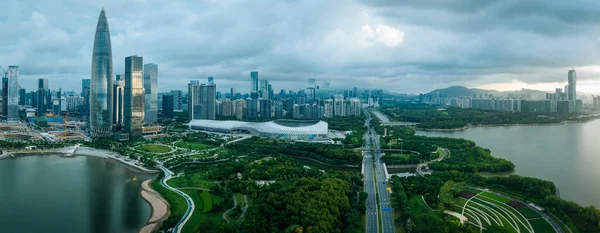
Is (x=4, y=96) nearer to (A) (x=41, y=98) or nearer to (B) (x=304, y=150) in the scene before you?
(A) (x=41, y=98)

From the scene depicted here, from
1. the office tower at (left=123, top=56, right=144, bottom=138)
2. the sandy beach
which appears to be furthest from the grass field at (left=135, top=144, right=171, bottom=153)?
the sandy beach

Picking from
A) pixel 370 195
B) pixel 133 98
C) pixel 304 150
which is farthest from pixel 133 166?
pixel 370 195

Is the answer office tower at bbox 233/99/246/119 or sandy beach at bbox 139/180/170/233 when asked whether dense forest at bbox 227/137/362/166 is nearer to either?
sandy beach at bbox 139/180/170/233

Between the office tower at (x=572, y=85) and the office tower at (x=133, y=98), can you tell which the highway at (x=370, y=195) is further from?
the office tower at (x=572, y=85)

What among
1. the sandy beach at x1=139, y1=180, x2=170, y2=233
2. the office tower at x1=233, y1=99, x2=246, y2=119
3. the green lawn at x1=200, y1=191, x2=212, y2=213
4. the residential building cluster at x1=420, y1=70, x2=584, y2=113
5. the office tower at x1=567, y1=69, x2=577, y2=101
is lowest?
the sandy beach at x1=139, y1=180, x2=170, y2=233

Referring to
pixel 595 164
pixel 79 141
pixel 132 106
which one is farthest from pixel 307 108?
pixel 595 164

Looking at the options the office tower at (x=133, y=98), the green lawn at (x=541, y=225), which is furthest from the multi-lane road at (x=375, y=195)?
the office tower at (x=133, y=98)

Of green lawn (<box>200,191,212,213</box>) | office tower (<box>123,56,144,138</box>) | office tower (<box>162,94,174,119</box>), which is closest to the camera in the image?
green lawn (<box>200,191,212,213</box>)
